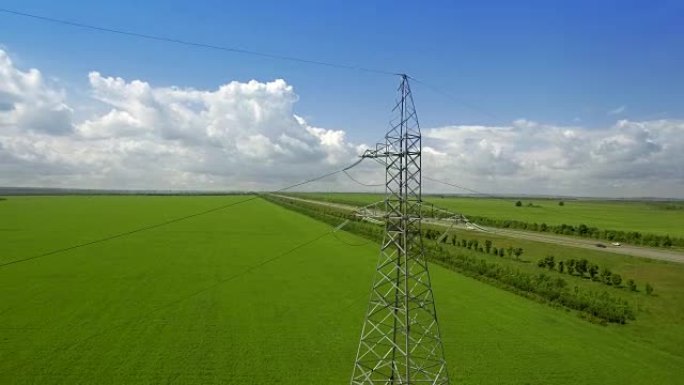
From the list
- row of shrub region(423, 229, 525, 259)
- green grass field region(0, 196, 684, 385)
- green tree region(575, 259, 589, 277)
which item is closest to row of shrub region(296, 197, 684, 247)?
row of shrub region(423, 229, 525, 259)

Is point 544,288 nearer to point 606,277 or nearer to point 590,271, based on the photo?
point 590,271

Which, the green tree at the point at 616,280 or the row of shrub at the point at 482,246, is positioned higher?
the row of shrub at the point at 482,246

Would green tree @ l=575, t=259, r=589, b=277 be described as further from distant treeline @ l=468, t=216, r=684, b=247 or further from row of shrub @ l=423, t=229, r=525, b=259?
distant treeline @ l=468, t=216, r=684, b=247

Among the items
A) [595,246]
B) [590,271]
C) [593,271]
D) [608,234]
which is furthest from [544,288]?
[608,234]

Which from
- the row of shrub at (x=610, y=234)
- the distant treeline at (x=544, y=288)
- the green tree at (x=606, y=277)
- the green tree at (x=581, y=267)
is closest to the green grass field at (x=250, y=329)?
the distant treeline at (x=544, y=288)

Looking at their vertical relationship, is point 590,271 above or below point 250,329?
above

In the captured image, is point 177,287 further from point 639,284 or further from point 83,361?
point 639,284

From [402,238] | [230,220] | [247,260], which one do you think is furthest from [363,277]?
[230,220]

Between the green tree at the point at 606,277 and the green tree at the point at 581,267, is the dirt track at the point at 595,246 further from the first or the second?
the green tree at the point at 606,277
